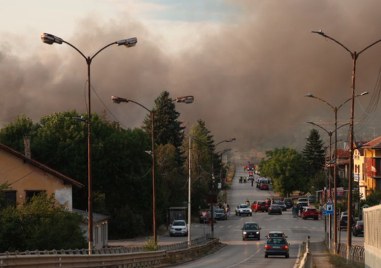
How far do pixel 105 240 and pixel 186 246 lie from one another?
614 inches

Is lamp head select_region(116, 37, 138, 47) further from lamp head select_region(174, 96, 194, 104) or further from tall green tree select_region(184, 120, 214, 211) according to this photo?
tall green tree select_region(184, 120, 214, 211)

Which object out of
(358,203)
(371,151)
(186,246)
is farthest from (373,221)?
(371,151)

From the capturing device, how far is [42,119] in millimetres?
103438

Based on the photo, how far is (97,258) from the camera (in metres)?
34.5

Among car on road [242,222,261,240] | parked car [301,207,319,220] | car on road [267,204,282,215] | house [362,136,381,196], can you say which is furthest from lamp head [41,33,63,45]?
car on road [267,204,282,215]

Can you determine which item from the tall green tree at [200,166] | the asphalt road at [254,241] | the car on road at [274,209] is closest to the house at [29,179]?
the asphalt road at [254,241]

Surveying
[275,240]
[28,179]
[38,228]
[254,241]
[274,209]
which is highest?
[28,179]

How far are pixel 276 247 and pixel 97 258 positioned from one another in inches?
1091

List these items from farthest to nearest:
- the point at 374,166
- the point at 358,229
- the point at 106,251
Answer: the point at 374,166, the point at 358,229, the point at 106,251

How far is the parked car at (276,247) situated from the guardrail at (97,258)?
5317mm

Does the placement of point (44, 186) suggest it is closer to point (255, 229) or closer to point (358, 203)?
point (255, 229)

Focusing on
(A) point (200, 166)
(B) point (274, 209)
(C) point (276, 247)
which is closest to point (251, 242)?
(C) point (276, 247)

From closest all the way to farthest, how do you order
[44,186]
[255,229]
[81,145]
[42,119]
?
[44,186]
[255,229]
[81,145]
[42,119]

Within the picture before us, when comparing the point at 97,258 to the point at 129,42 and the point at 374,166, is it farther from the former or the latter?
the point at 374,166
